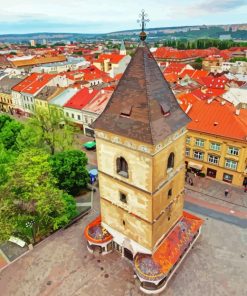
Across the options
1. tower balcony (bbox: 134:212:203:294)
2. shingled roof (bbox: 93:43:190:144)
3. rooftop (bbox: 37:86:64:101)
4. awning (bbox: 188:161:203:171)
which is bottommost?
awning (bbox: 188:161:203:171)

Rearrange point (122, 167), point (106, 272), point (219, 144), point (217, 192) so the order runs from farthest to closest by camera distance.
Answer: point (219, 144) < point (217, 192) < point (106, 272) < point (122, 167)

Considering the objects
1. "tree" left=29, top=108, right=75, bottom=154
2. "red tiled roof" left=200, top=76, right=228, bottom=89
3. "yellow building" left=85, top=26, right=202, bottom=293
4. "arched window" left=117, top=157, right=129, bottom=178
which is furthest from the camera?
"red tiled roof" left=200, top=76, right=228, bottom=89

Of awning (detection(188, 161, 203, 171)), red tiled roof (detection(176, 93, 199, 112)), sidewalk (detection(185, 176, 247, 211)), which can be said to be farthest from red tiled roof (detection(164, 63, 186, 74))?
sidewalk (detection(185, 176, 247, 211))

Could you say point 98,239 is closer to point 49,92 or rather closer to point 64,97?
point 64,97

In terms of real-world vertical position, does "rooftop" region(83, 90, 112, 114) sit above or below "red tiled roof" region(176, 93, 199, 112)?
below

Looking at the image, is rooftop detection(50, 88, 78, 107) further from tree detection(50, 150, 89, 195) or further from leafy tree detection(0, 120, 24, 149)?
tree detection(50, 150, 89, 195)

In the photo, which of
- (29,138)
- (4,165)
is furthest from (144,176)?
(29,138)

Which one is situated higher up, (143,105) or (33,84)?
(143,105)

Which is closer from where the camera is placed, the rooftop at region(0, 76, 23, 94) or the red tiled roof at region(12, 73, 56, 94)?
the red tiled roof at region(12, 73, 56, 94)
